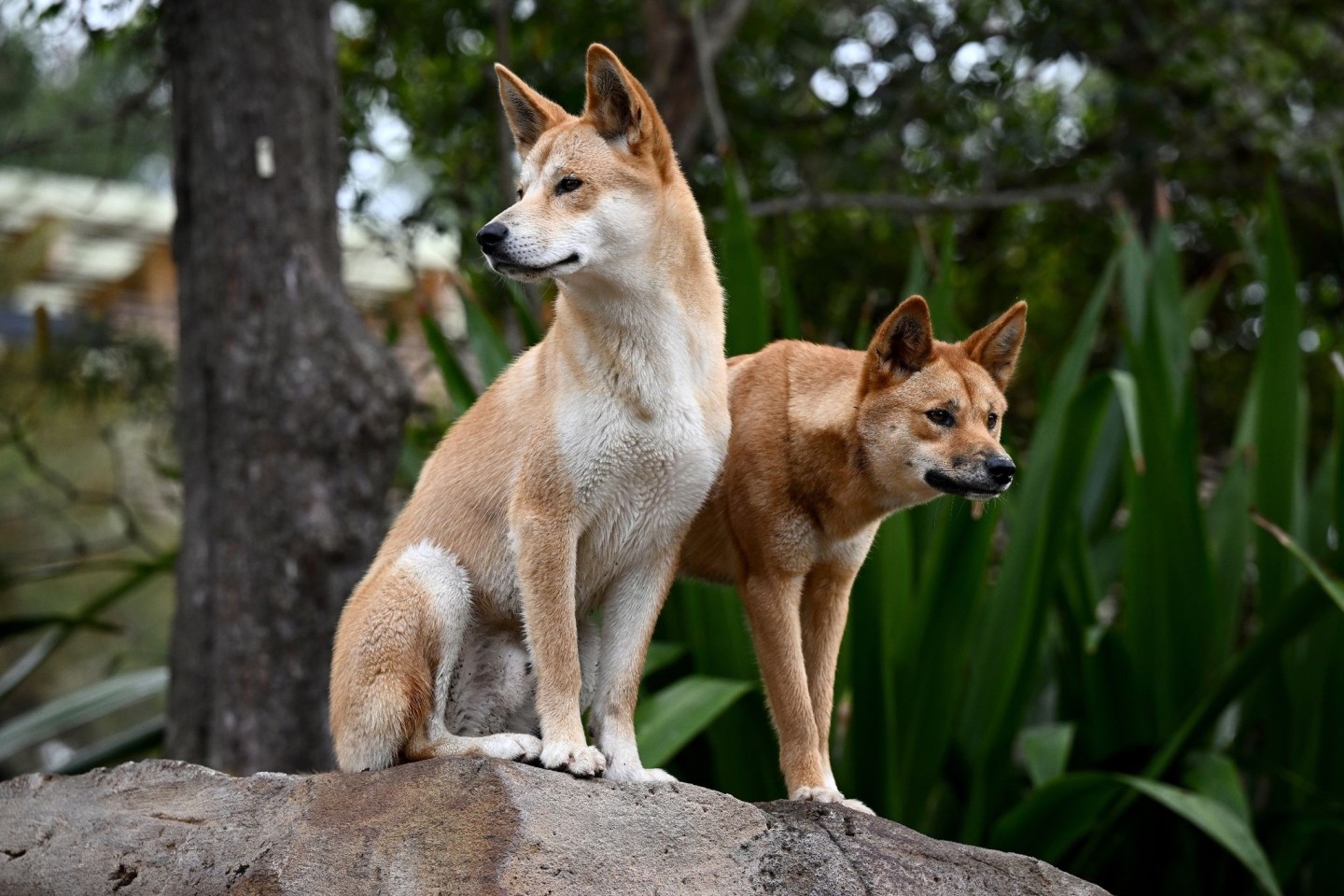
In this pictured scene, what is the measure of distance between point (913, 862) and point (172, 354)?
6.87m

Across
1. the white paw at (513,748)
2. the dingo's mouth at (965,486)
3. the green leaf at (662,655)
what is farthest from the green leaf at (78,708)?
the dingo's mouth at (965,486)

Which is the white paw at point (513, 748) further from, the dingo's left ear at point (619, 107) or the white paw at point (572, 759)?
the dingo's left ear at point (619, 107)

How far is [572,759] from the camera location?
328 centimetres

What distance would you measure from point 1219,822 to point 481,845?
280 centimetres

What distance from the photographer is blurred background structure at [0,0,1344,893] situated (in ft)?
17.2

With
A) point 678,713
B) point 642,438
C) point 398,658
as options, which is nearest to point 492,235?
point 642,438

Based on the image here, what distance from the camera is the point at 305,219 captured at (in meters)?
6.00

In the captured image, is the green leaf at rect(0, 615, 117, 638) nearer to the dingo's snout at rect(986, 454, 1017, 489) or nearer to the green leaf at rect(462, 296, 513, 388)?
the green leaf at rect(462, 296, 513, 388)

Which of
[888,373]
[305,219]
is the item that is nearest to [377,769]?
[888,373]

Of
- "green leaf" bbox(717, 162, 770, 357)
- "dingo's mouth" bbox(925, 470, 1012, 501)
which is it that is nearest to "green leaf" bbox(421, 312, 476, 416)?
"green leaf" bbox(717, 162, 770, 357)

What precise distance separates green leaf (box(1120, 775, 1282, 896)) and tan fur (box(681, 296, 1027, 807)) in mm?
1648

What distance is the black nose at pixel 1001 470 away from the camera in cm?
326

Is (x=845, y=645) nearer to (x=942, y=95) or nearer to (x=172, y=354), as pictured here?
(x=942, y=95)

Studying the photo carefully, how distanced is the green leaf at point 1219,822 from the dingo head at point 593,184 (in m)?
2.75
